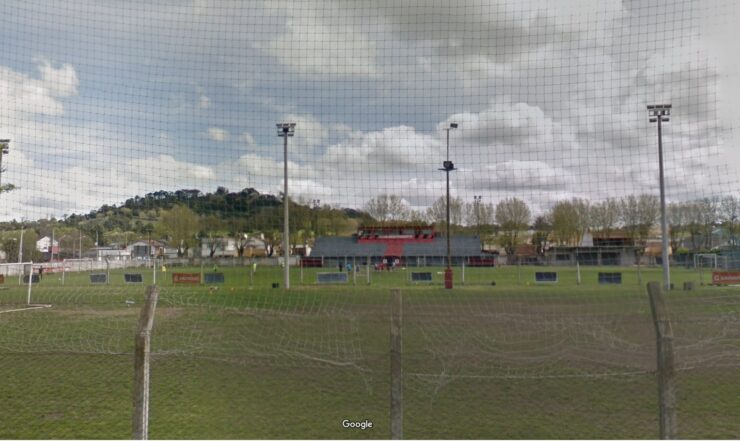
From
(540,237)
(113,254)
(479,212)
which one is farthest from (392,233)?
(113,254)

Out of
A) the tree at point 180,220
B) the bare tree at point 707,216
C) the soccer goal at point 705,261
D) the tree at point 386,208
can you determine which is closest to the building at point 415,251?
the bare tree at point 707,216

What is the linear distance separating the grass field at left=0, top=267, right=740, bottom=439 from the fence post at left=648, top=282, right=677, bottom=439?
161 centimetres

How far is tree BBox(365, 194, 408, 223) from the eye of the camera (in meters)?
6.61

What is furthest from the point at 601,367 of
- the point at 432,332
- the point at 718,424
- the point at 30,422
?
the point at 30,422

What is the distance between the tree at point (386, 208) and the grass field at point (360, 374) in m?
2.34

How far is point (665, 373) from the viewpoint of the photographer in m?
3.13

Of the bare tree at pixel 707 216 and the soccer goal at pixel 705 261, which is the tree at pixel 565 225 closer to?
the bare tree at pixel 707 216

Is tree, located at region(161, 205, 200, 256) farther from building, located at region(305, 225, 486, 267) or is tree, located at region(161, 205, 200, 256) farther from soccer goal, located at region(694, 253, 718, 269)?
soccer goal, located at region(694, 253, 718, 269)

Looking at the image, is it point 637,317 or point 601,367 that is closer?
point 601,367

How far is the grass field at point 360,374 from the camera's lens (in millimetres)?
4910

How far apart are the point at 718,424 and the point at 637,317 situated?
871cm

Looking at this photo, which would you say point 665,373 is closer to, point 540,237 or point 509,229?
point 540,237

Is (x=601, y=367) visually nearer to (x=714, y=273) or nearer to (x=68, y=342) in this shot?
(x=68, y=342)

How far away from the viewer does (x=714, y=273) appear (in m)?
21.9
